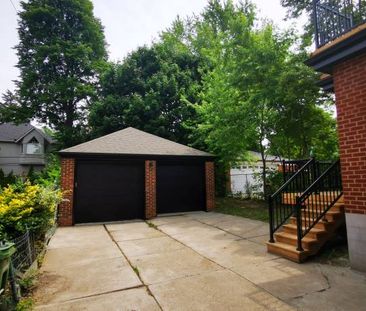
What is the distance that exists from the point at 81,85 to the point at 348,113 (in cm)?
2258

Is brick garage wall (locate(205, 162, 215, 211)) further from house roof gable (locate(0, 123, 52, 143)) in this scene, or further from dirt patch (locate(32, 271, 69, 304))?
house roof gable (locate(0, 123, 52, 143))

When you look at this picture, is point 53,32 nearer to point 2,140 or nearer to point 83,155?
point 2,140

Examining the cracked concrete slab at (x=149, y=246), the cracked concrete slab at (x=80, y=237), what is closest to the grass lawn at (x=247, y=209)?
the cracked concrete slab at (x=149, y=246)

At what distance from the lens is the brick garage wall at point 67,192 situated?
9.22 metres

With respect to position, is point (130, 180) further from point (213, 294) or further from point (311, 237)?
point (213, 294)

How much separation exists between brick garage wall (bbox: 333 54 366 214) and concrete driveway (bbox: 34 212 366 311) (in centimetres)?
128

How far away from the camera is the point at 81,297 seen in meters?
Result: 3.64

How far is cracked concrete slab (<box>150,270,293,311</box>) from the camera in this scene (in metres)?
3.28

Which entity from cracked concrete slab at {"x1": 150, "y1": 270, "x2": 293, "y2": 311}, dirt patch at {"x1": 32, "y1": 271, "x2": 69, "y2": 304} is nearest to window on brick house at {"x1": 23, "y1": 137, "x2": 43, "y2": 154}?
dirt patch at {"x1": 32, "y1": 271, "x2": 69, "y2": 304}

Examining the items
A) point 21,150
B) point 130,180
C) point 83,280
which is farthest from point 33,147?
point 83,280

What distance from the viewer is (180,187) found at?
11.4 m

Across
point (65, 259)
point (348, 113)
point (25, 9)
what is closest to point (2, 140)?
point (25, 9)

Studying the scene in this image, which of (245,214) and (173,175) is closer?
(245,214)

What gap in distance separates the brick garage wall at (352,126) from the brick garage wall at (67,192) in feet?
27.9
